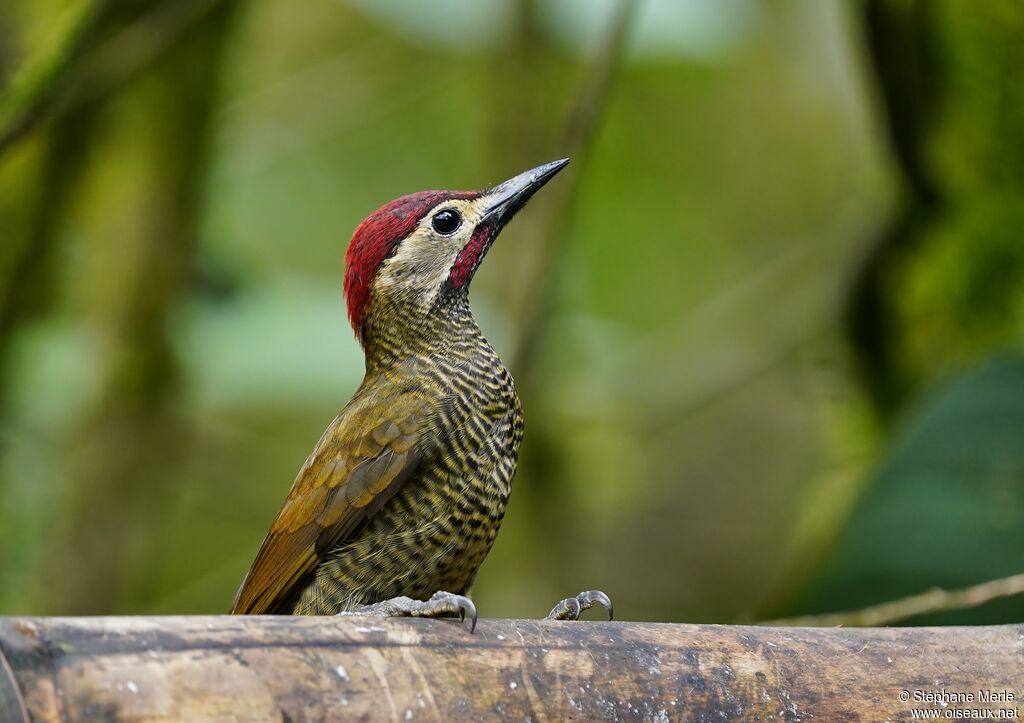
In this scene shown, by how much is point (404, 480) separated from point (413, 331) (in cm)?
44

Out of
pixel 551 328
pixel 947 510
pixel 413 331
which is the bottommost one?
pixel 947 510

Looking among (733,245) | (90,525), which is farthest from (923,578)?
(733,245)

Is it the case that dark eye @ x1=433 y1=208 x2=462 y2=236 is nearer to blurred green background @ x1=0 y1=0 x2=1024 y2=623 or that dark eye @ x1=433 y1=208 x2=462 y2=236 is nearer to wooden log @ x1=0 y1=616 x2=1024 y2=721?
blurred green background @ x1=0 y1=0 x2=1024 y2=623

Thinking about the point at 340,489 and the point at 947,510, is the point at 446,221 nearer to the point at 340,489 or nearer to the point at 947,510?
the point at 340,489

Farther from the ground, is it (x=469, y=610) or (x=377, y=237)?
(x=377, y=237)

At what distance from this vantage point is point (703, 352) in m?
5.06

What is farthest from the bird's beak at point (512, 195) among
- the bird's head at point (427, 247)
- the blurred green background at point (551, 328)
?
the blurred green background at point (551, 328)

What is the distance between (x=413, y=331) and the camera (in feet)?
9.78

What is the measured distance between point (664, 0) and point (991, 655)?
10.7ft

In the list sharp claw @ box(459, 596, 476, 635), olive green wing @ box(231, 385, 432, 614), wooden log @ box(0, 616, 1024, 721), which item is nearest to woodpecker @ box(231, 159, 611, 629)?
olive green wing @ box(231, 385, 432, 614)

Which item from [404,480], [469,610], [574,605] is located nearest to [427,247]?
[404,480]

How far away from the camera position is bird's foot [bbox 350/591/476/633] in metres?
2.07

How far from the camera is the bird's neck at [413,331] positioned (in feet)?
9.70

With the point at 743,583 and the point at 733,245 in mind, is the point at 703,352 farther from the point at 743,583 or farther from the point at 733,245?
the point at 733,245
